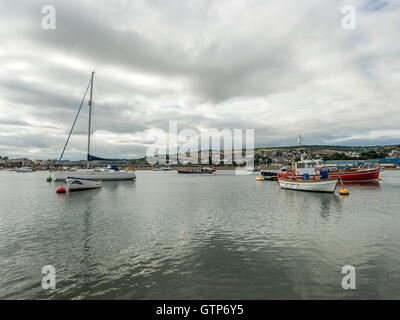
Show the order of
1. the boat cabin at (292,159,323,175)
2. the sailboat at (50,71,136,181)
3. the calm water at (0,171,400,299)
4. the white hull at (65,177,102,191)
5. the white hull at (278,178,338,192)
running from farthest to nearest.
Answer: the sailboat at (50,71,136,181)
the boat cabin at (292,159,323,175)
the white hull at (65,177,102,191)
the white hull at (278,178,338,192)
the calm water at (0,171,400,299)

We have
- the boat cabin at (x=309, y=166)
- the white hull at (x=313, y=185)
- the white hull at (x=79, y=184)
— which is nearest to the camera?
the white hull at (x=313, y=185)

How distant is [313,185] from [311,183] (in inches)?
19.4

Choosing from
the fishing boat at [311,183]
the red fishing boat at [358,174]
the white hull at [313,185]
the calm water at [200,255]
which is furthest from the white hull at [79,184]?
the red fishing boat at [358,174]

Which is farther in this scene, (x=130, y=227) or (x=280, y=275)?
(x=130, y=227)

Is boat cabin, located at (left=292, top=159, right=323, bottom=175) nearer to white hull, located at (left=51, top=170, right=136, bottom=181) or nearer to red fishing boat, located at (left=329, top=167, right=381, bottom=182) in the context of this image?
red fishing boat, located at (left=329, top=167, right=381, bottom=182)

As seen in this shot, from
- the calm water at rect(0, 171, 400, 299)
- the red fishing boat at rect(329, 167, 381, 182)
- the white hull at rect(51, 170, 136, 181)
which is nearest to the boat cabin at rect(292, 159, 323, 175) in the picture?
the red fishing boat at rect(329, 167, 381, 182)

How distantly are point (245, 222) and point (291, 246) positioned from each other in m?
6.37

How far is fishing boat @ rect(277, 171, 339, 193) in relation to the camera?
37594 millimetres

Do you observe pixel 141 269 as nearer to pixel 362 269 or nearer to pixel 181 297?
Answer: pixel 181 297

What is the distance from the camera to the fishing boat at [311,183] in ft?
123

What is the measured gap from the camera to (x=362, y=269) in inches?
405

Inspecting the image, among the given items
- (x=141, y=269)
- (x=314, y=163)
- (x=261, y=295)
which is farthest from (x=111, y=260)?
(x=314, y=163)

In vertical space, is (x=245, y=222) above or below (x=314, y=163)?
below

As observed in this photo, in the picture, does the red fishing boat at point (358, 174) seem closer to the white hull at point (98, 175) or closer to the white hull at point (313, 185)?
the white hull at point (313, 185)
